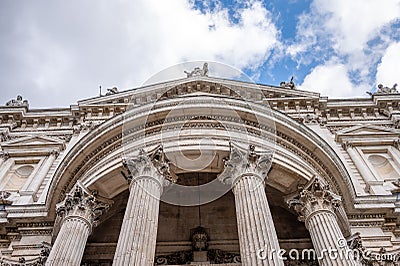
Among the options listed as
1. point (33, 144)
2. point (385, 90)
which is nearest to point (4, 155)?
point (33, 144)

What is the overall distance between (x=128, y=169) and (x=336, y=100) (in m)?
11.7

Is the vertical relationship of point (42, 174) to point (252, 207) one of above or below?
above

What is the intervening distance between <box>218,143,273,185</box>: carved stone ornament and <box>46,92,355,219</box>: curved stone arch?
1247 millimetres

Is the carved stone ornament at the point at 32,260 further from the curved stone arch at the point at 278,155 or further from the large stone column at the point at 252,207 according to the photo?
the large stone column at the point at 252,207

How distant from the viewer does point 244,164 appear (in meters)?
13.6

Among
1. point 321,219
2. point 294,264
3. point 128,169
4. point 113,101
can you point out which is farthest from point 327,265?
point 113,101

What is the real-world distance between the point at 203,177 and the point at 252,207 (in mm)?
6379

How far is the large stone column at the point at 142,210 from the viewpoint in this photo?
1070 cm

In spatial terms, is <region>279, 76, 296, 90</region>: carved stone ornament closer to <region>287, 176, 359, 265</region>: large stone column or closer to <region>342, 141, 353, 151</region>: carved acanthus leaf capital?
<region>342, 141, 353, 151</region>: carved acanthus leaf capital

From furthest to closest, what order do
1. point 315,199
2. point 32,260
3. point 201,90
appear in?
1. point 201,90
2. point 32,260
3. point 315,199

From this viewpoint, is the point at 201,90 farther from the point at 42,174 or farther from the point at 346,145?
the point at 42,174

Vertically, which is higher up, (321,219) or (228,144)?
(228,144)

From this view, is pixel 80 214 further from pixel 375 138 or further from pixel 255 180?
pixel 375 138

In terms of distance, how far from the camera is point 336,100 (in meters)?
21.2
